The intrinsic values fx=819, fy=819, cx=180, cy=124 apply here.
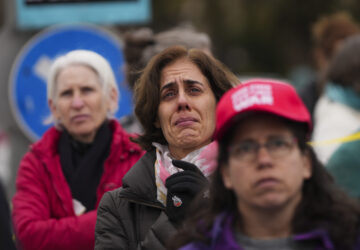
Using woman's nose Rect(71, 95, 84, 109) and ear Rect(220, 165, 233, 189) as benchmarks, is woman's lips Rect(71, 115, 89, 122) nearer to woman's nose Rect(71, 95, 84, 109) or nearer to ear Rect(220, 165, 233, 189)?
woman's nose Rect(71, 95, 84, 109)

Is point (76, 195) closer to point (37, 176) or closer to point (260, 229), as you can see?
point (37, 176)

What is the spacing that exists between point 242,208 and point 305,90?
4107 mm

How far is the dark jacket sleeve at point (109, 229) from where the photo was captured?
3.76m

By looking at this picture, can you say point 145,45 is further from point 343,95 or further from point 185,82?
point 185,82

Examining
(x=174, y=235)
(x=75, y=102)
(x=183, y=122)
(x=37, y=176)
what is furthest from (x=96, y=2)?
(x=174, y=235)

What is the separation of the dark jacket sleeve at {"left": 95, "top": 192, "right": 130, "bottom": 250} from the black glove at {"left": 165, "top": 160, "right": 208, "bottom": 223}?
0.87 feet

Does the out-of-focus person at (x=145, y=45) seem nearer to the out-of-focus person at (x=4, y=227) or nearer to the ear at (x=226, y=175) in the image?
the out-of-focus person at (x=4, y=227)

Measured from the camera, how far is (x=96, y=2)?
21.8 ft

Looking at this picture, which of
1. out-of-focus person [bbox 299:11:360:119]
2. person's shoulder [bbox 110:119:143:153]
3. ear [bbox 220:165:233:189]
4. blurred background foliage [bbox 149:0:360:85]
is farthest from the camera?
blurred background foliage [bbox 149:0:360:85]

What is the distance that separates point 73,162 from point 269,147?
227cm

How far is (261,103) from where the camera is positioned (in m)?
3.05

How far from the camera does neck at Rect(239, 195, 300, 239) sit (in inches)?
122

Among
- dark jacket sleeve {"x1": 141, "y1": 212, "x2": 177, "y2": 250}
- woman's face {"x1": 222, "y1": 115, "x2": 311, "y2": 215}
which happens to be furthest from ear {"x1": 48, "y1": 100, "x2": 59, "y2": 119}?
woman's face {"x1": 222, "y1": 115, "x2": 311, "y2": 215}

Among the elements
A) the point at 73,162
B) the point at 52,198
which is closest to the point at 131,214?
the point at 52,198
